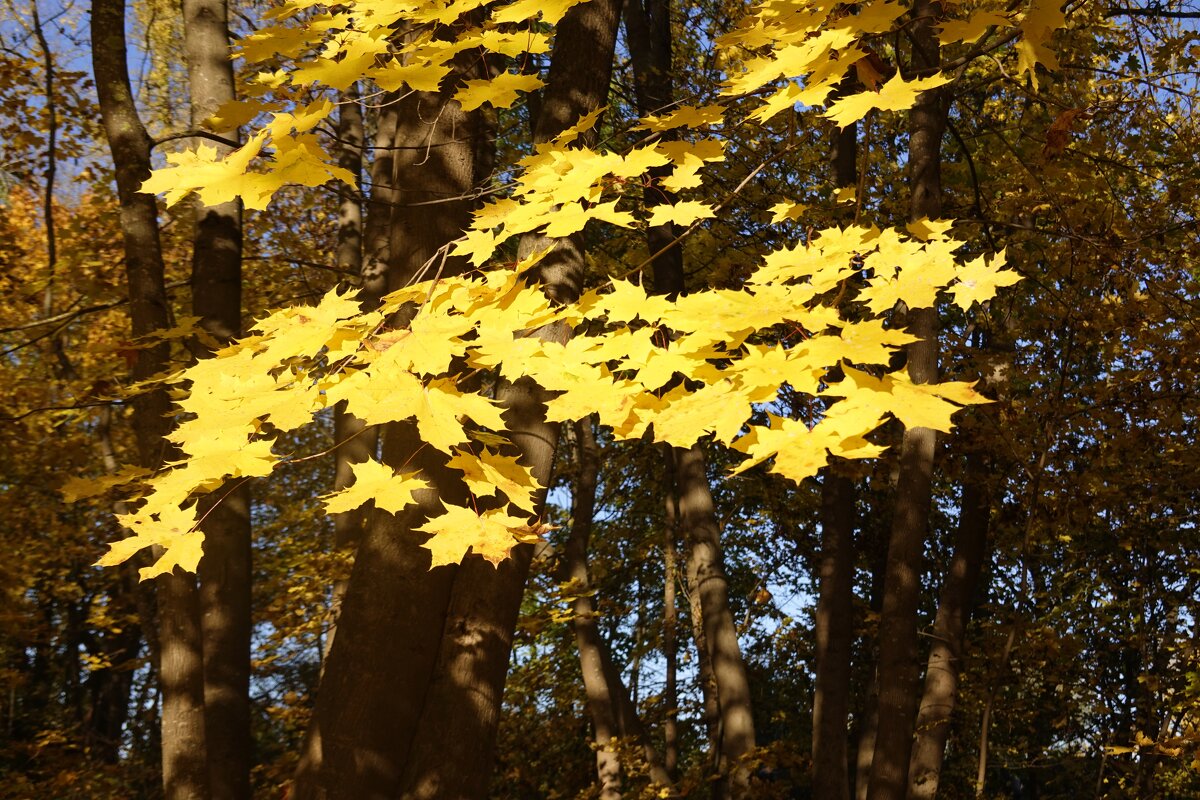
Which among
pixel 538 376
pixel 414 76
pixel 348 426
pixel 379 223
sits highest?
pixel 379 223

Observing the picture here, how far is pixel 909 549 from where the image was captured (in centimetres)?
452

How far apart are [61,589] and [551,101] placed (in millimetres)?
10674

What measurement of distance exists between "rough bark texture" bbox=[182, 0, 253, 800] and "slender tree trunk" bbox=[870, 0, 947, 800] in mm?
2996

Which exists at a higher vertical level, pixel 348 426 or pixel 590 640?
pixel 348 426

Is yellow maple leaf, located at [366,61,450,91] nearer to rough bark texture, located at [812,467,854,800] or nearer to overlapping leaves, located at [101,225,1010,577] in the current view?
overlapping leaves, located at [101,225,1010,577]

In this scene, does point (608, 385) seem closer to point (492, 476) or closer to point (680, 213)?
point (492, 476)

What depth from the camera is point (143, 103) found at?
394 inches

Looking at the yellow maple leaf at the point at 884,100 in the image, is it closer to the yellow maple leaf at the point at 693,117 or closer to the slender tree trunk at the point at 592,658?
the yellow maple leaf at the point at 693,117

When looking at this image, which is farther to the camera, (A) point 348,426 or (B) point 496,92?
(A) point 348,426

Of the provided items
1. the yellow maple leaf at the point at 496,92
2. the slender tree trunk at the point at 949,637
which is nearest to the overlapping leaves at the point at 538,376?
the yellow maple leaf at the point at 496,92

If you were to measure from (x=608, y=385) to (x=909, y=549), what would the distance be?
307 cm

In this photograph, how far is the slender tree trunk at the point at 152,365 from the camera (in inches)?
144

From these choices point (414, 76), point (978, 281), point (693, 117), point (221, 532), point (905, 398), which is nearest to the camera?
point (905, 398)

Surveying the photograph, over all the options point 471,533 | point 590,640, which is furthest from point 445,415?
point 590,640
